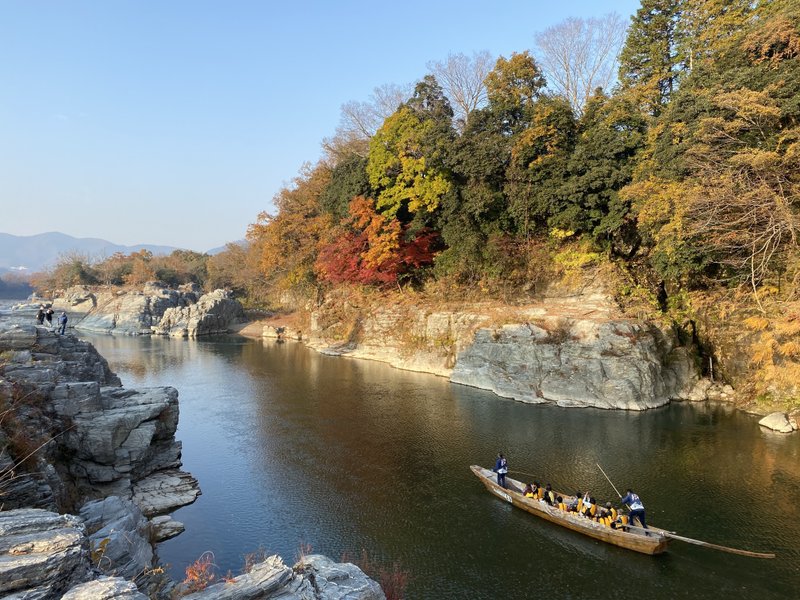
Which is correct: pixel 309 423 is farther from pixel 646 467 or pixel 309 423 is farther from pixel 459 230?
pixel 459 230

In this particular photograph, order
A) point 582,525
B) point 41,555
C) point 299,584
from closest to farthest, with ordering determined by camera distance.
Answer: point 41,555 → point 299,584 → point 582,525

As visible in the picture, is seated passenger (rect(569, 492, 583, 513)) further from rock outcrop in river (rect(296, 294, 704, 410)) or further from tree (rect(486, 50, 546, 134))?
tree (rect(486, 50, 546, 134))

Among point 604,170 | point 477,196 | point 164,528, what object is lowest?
point 164,528

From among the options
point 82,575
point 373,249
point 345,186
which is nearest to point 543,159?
point 373,249

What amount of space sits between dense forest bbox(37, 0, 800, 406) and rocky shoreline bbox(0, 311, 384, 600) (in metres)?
23.4

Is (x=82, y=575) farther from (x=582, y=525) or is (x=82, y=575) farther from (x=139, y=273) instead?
(x=139, y=273)

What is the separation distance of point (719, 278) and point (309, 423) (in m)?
26.1

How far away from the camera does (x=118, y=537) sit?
11.2 metres

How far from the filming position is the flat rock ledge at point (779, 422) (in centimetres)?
2319

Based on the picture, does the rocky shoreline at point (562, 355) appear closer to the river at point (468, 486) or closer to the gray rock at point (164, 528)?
the river at point (468, 486)

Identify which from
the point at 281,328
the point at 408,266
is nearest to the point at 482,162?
the point at 408,266

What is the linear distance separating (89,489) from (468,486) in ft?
44.2

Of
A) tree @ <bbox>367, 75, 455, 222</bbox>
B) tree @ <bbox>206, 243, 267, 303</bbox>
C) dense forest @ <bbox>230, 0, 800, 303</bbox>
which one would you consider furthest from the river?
tree @ <bbox>206, 243, 267, 303</bbox>

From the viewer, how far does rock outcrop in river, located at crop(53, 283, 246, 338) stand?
58.7m
